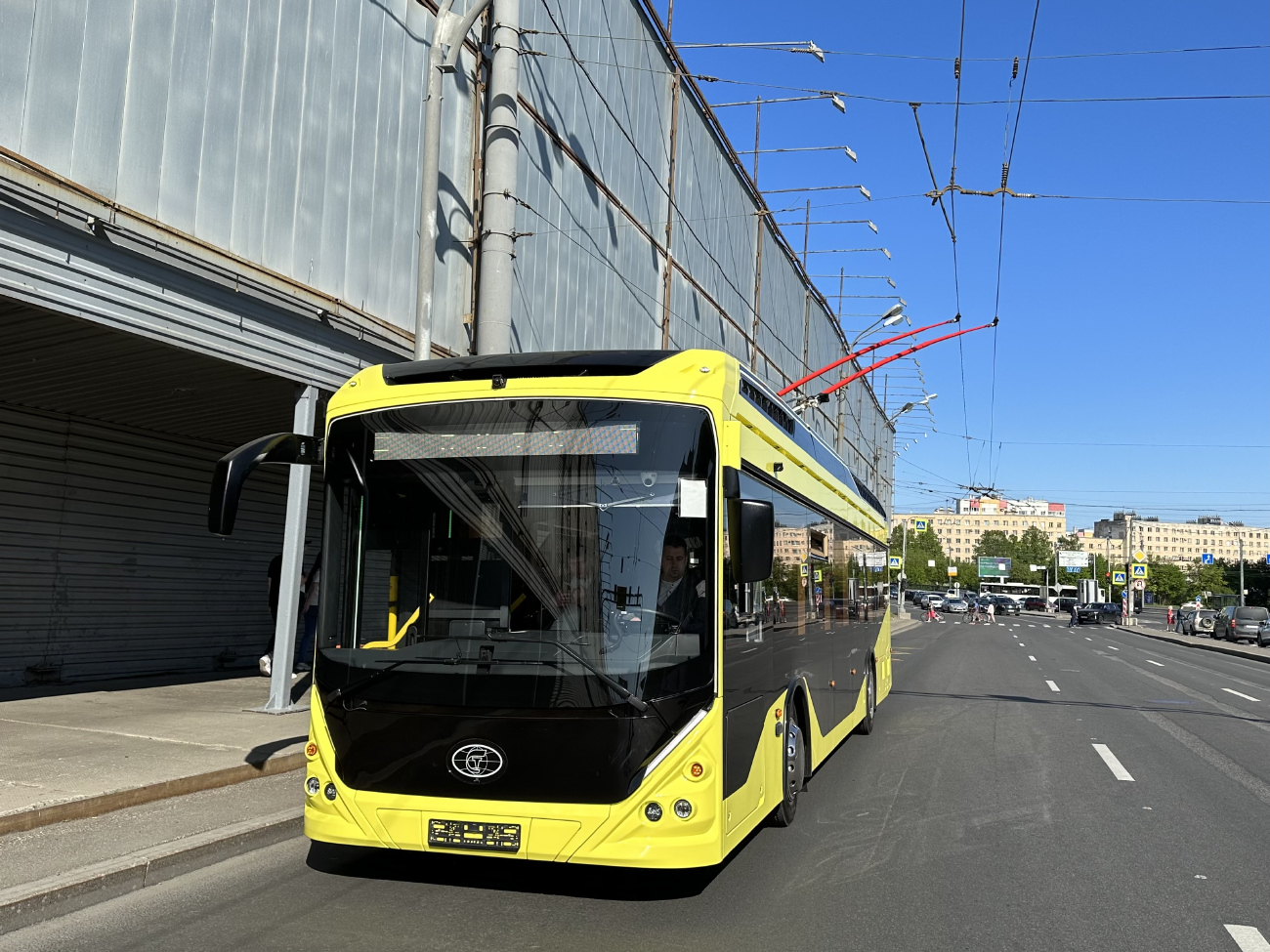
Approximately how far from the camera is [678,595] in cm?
530

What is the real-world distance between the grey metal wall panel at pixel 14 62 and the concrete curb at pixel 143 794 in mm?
4935

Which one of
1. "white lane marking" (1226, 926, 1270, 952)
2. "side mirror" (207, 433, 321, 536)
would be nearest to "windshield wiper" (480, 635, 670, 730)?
"side mirror" (207, 433, 321, 536)

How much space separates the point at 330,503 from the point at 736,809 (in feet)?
8.49

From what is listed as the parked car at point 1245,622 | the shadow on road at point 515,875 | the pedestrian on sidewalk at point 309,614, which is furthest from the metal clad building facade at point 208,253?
the parked car at point 1245,622

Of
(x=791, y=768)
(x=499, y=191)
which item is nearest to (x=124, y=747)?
(x=791, y=768)

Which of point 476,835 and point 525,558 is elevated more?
point 525,558

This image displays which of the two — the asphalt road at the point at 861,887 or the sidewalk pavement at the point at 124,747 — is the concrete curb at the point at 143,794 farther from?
the asphalt road at the point at 861,887

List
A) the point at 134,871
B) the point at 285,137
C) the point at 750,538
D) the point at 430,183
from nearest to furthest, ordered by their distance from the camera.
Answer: the point at 750,538, the point at 134,871, the point at 285,137, the point at 430,183

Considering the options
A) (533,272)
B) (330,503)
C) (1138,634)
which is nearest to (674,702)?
(330,503)

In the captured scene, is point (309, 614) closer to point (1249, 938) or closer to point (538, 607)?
point (538, 607)

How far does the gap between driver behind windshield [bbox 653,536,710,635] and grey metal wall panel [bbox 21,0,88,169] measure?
6512 mm

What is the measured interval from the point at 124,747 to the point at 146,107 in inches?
214

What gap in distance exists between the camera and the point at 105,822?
652 cm

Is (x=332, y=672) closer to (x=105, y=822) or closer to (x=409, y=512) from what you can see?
(x=409, y=512)
